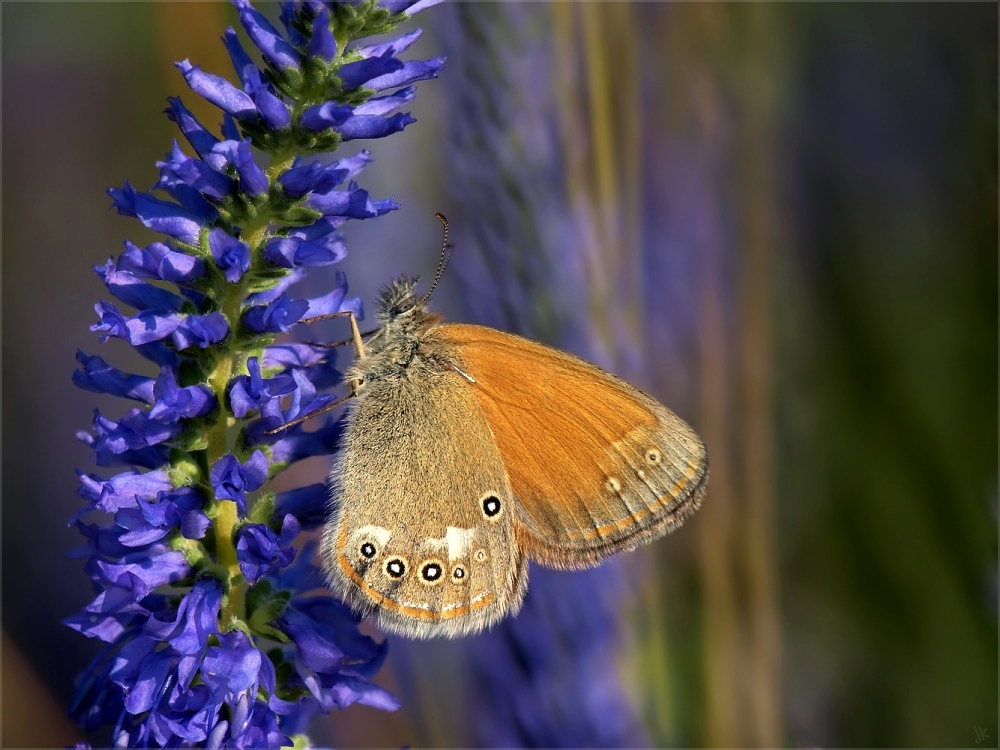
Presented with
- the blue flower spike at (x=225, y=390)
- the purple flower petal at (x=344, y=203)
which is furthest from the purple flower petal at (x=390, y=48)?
the purple flower petal at (x=344, y=203)

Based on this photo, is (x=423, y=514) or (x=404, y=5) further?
(x=423, y=514)

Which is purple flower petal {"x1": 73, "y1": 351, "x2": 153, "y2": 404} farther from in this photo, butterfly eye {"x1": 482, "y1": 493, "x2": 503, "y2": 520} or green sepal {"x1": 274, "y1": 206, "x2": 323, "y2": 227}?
butterfly eye {"x1": 482, "y1": 493, "x2": 503, "y2": 520}

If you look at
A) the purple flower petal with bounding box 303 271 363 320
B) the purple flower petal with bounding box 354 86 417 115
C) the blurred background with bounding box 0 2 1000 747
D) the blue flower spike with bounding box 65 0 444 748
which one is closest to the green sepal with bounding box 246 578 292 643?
the blue flower spike with bounding box 65 0 444 748

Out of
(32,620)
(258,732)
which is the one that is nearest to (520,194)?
(258,732)

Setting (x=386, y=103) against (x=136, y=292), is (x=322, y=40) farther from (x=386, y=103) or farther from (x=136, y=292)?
(x=136, y=292)

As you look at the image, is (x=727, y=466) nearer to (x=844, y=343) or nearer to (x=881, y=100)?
(x=844, y=343)

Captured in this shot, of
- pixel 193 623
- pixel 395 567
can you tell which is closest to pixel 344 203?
pixel 193 623
